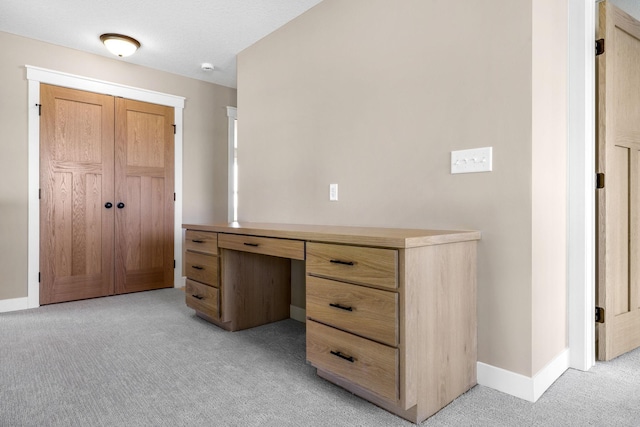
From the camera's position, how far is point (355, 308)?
156 cm

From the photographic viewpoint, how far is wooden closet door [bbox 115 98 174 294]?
372 centimetres

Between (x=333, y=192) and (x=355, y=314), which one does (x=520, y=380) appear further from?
(x=333, y=192)

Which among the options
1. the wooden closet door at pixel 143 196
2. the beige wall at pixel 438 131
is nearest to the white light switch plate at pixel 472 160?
the beige wall at pixel 438 131

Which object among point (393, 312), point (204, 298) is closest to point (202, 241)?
point (204, 298)

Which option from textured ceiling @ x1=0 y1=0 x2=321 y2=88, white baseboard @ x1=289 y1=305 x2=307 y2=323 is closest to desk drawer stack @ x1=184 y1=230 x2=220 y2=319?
white baseboard @ x1=289 y1=305 x2=307 y2=323

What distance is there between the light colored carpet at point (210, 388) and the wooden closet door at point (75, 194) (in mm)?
901

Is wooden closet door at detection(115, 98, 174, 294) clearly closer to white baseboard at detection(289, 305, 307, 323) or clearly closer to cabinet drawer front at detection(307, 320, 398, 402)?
white baseboard at detection(289, 305, 307, 323)

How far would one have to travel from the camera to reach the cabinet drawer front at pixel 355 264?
1424 mm

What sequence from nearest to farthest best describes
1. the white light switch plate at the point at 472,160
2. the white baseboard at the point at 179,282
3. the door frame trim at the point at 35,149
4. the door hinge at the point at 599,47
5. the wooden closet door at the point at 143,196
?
the white light switch plate at the point at 472,160 → the door hinge at the point at 599,47 → the door frame trim at the point at 35,149 → the wooden closet door at the point at 143,196 → the white baseboard at the point at 179,282

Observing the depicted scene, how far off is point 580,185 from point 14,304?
169 inches

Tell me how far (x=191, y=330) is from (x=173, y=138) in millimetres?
2321

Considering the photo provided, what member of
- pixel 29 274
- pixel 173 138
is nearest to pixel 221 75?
pixel 173 138

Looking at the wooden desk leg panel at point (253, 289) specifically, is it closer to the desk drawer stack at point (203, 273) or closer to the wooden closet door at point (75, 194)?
the desk drawer stack at point (203, 273)

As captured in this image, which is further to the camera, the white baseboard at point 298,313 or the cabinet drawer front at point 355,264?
the white baseboard at point 298,313
